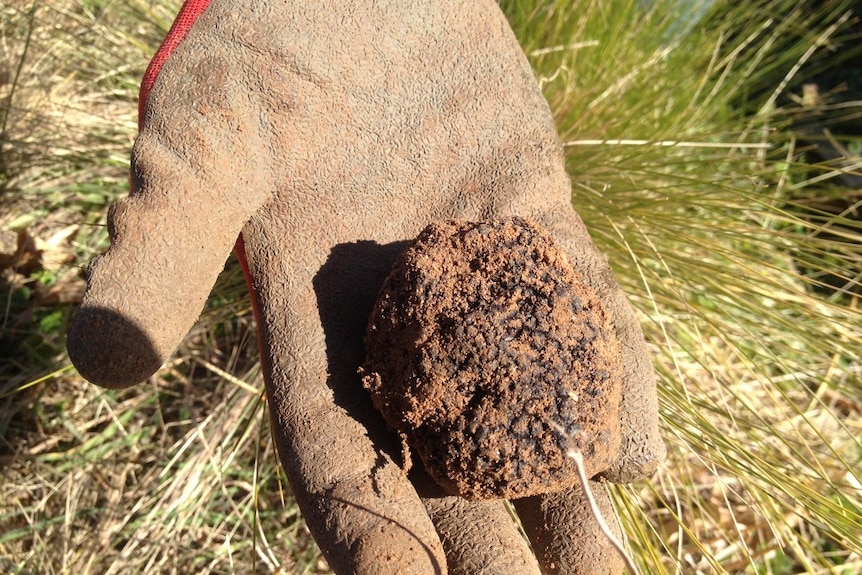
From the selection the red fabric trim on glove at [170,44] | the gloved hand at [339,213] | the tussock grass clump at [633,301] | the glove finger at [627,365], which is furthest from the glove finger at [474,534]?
the red fabric trim on glove at [170,44]

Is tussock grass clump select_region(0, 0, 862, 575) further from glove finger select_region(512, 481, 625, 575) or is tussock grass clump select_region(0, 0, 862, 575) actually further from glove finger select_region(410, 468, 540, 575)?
glove finger select_region(410, 468, 540, 575)

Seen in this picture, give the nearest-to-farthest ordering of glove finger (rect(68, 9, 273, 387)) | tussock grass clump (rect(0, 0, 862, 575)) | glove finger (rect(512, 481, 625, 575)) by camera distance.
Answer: glove finger (rect(68, 9, 273, 387)) → glove finger (rect(512, 481, 625, 575)) → tussock grass clump (rect(0, 0, 862, 575))

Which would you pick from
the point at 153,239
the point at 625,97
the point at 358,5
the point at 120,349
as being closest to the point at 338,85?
the point at 358,5

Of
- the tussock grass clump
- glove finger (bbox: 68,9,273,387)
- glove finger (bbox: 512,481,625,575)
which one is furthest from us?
the tussock grass clump

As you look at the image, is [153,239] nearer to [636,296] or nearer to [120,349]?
[120,349]

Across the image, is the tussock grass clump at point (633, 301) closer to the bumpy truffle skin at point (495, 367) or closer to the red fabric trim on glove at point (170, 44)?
the bumpy truffle skin at point (495, 367)

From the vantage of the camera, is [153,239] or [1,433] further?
[1,433]

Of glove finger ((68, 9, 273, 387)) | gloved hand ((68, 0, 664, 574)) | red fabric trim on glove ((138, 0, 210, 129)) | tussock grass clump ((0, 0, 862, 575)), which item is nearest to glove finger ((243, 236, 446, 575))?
gloved hand ((68, 0, 664, 574))

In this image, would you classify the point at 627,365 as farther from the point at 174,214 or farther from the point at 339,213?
the point at 174,214
